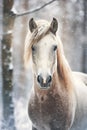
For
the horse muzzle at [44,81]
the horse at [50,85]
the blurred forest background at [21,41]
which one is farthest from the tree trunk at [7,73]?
the horse muzzle at [44,81]

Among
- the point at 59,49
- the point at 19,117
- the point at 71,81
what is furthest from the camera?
the point at 19,117

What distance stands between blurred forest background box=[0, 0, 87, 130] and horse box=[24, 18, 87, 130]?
12.1 inches

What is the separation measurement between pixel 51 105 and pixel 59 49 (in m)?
0.25

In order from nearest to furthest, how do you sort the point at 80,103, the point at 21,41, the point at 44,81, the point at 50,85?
the point at 44,81, the point at 50,85, the point at 80,103, the point at 21,41

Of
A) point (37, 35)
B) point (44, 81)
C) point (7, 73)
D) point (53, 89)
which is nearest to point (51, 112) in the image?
point (53, 89)

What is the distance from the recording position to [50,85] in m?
1.74

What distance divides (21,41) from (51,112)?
52cm

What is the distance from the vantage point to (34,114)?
1.82 metres

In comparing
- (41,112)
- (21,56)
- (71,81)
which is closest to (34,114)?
(41,112)

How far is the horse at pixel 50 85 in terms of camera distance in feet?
5.54

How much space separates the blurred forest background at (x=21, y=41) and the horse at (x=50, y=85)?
0.31 meters

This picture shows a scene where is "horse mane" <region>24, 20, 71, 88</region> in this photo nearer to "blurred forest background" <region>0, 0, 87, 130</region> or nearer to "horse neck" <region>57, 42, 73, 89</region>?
"horse neck" <region>57, 42, 73, 89</region>

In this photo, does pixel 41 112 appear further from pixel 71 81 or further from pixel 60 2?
pixel 60 2

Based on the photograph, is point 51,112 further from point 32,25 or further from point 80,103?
point 32,25
